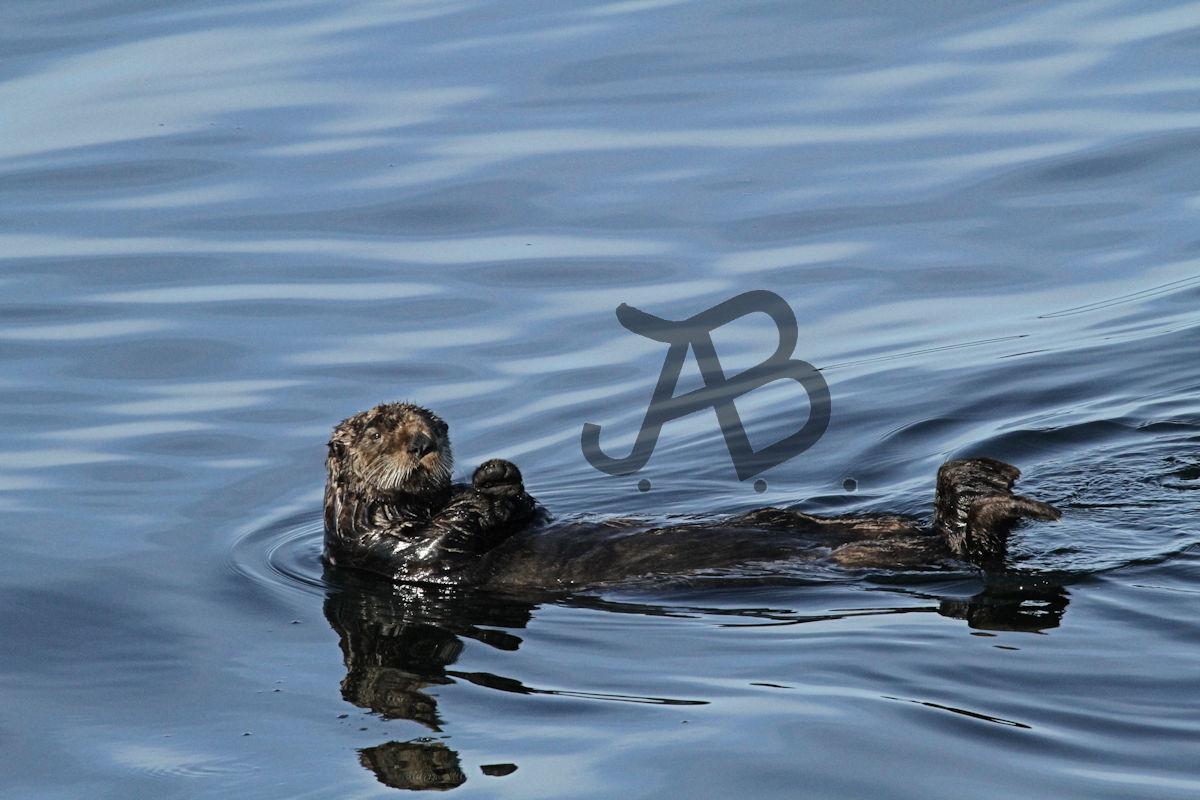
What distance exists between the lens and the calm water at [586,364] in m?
5.47

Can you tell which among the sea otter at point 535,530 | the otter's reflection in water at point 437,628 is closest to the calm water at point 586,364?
the otter's reflection in water at point 437,628

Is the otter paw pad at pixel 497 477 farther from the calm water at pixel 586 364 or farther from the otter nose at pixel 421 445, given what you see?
the calm water at pixel 586 364

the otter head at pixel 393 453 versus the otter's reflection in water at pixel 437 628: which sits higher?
the otter head at pixel 393 453

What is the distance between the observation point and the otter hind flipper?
6176 millimetres

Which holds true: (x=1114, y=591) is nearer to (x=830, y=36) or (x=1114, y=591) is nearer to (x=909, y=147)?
(x=909, y=147)

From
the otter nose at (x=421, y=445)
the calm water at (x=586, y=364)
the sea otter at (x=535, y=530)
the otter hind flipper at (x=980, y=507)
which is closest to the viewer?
the calm water at (x=586, y=364)

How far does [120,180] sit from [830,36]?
5.81 meters

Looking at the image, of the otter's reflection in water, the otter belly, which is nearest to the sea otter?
the otter belly

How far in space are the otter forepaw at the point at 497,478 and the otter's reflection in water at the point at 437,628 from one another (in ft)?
1.35

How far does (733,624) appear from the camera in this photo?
20.5ft

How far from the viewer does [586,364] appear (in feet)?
31.8

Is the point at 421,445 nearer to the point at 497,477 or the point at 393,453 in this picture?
the point at 393,453

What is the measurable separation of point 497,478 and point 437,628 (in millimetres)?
627

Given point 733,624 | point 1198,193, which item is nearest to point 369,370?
point 733,624
